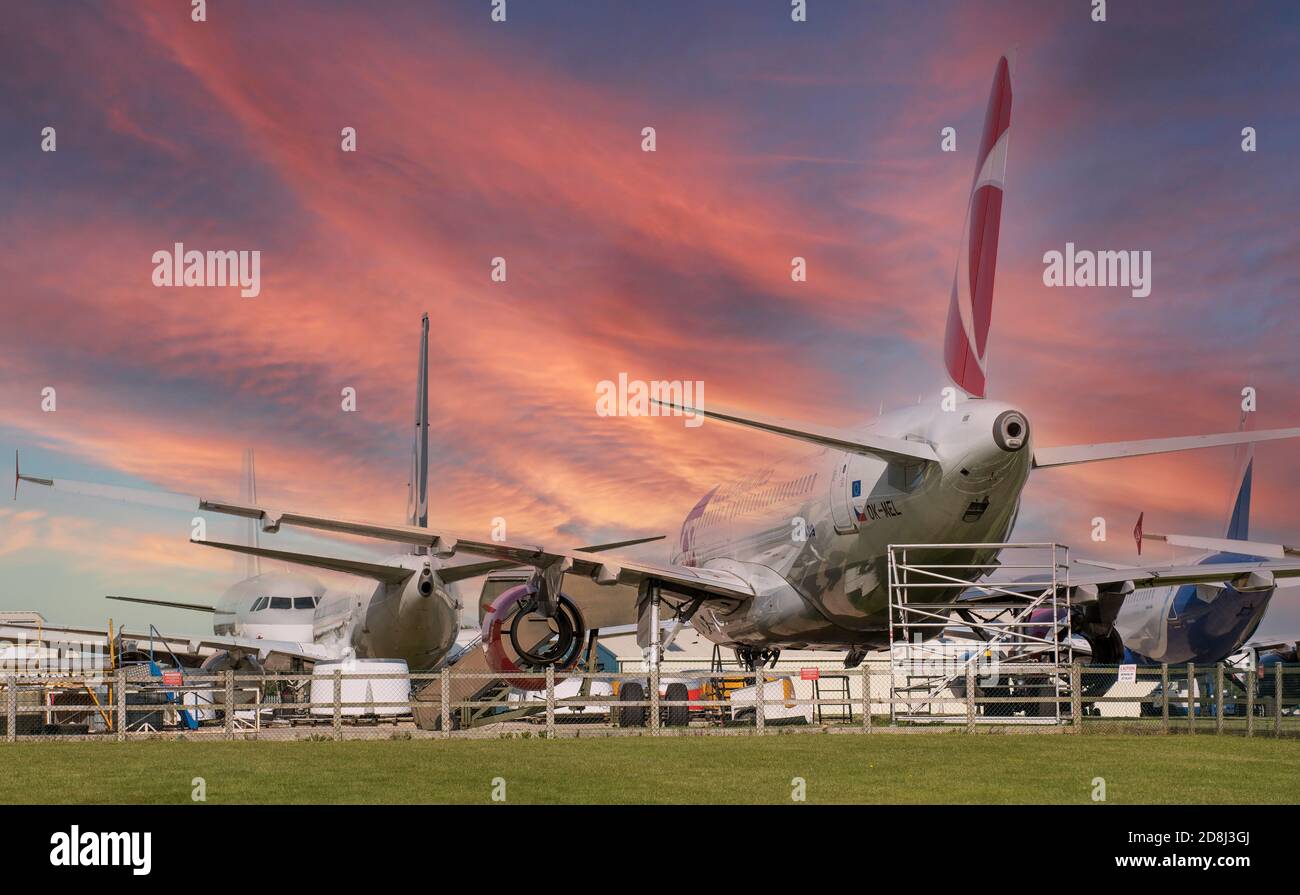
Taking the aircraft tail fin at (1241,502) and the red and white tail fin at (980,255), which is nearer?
the red and white tail fin at (980,255)

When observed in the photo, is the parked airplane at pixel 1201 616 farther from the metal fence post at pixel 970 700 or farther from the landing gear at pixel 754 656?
the metal fence post at pixel 970 700

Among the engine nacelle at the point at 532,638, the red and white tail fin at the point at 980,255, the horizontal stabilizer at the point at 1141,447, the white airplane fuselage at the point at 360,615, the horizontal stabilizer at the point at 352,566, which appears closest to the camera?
the horizontal stabilizer at the point at 1141,447

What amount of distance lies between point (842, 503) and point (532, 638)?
24.5ft

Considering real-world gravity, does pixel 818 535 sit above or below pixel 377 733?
above

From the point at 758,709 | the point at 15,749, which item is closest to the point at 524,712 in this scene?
the point at 758,709

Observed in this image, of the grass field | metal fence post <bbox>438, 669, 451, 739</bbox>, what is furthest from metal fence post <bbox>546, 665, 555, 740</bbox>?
metal fence post <bbox>438, 669, 451, 739</bbox>

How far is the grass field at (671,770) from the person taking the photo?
13.9 m

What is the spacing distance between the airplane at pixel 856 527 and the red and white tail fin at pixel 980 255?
0.10 feet

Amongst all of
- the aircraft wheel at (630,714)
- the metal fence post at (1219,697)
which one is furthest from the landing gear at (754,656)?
the metal fence post at (1219,697)

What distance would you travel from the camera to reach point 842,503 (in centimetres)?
2788

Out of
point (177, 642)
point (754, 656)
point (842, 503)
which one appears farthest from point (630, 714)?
point (177, 642)

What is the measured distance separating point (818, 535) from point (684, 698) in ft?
22.1
